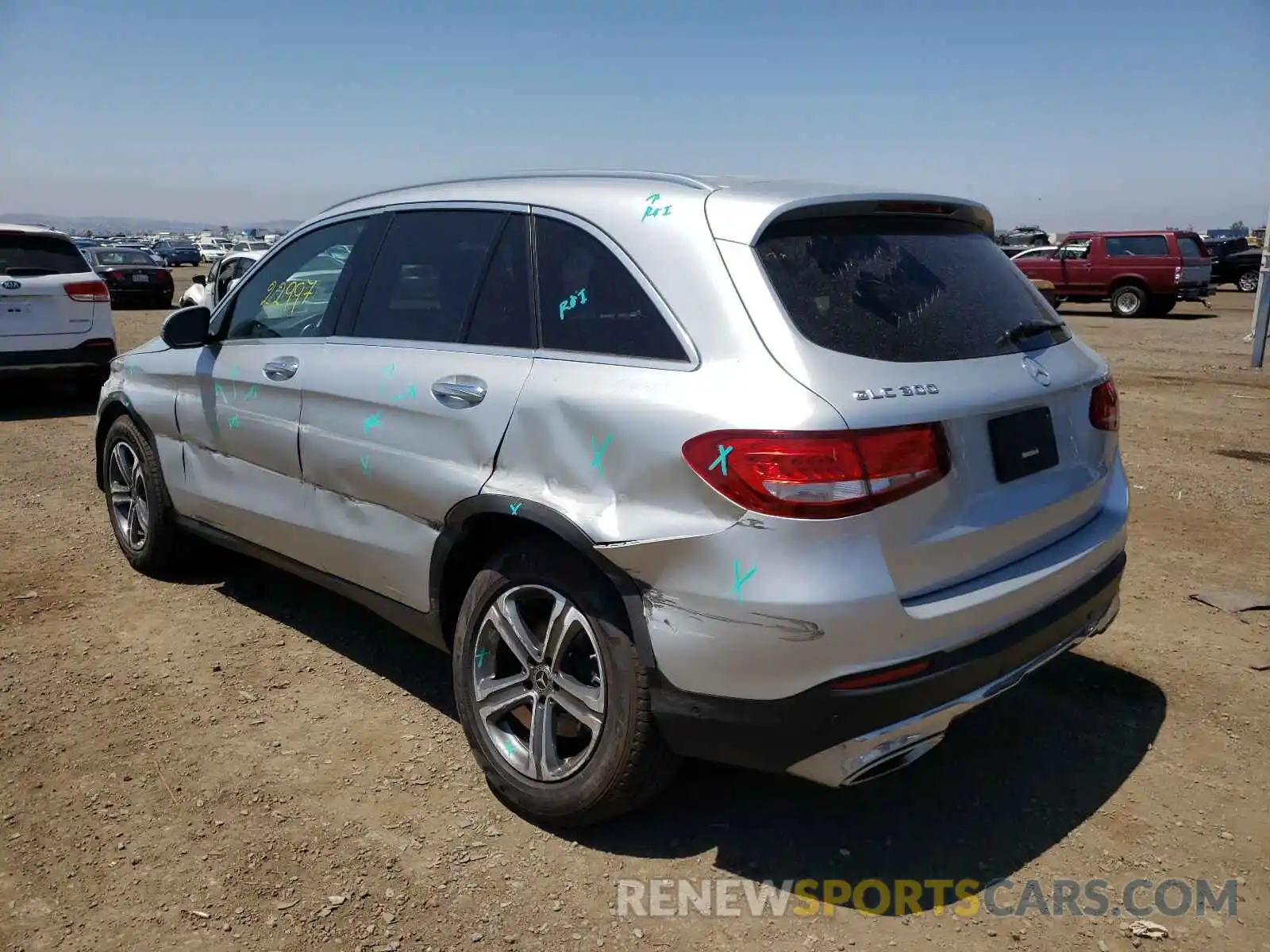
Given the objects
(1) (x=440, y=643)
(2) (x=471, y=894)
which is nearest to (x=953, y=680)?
(2) (x=471, y=894)

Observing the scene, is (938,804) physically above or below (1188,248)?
below

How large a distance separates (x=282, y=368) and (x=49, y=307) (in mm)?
7098

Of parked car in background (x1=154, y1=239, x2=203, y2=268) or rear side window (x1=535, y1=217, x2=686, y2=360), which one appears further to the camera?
parked car in background (x1=154, y1=239, x2=203, y2=268)

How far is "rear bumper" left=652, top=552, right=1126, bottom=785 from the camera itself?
2406 mm

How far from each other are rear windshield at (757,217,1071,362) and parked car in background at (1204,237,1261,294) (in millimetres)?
33011

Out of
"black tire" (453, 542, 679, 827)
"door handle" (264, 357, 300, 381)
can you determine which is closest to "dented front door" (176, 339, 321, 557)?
"door handle" (264, 357, 300, 381)

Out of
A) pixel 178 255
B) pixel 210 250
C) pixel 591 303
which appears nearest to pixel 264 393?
pixel 591 303

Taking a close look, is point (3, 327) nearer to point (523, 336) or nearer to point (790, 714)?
point (523, 336)

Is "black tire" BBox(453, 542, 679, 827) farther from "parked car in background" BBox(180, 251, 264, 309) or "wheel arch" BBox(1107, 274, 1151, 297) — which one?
"wheel arch" BBox(1107, 274, 1151, 297)

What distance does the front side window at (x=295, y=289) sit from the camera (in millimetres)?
3914

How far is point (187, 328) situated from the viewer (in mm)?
4332

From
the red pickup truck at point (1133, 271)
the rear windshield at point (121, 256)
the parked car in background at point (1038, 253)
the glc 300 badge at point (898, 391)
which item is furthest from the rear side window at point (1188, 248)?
the rear windshield at point (121, 256)

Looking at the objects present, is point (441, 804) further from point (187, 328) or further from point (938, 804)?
point (187, 328)

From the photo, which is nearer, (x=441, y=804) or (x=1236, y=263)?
(x=441, y=804)
